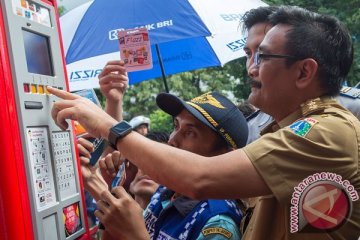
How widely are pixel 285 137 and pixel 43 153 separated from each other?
0.76m

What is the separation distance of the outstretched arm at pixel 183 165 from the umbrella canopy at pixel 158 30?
2.37 meters

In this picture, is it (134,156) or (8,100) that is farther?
(134,156)

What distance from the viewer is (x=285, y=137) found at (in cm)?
141

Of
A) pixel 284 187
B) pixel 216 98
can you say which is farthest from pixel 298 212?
pixel 216 98

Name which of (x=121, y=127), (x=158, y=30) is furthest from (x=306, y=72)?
(x=158, y=30)

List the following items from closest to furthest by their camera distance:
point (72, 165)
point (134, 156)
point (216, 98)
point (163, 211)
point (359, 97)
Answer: point (134, 156) < point (72, 165) < point (163, 211) < point (216, 98) < point (359, 97)

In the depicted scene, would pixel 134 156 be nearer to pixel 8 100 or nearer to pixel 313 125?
pixel 8 100

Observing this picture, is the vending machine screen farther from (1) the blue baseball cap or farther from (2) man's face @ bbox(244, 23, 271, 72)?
(2) man's face @ bbox(244, 23, 271, 72)

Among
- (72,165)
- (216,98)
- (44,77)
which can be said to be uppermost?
(44,77)

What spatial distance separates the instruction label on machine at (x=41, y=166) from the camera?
1.43 metres

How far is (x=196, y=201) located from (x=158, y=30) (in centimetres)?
227

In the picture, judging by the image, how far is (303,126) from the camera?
1426 millimetres

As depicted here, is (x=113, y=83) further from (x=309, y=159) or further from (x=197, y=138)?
(x=309, y=159)

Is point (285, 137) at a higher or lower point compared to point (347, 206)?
higher
